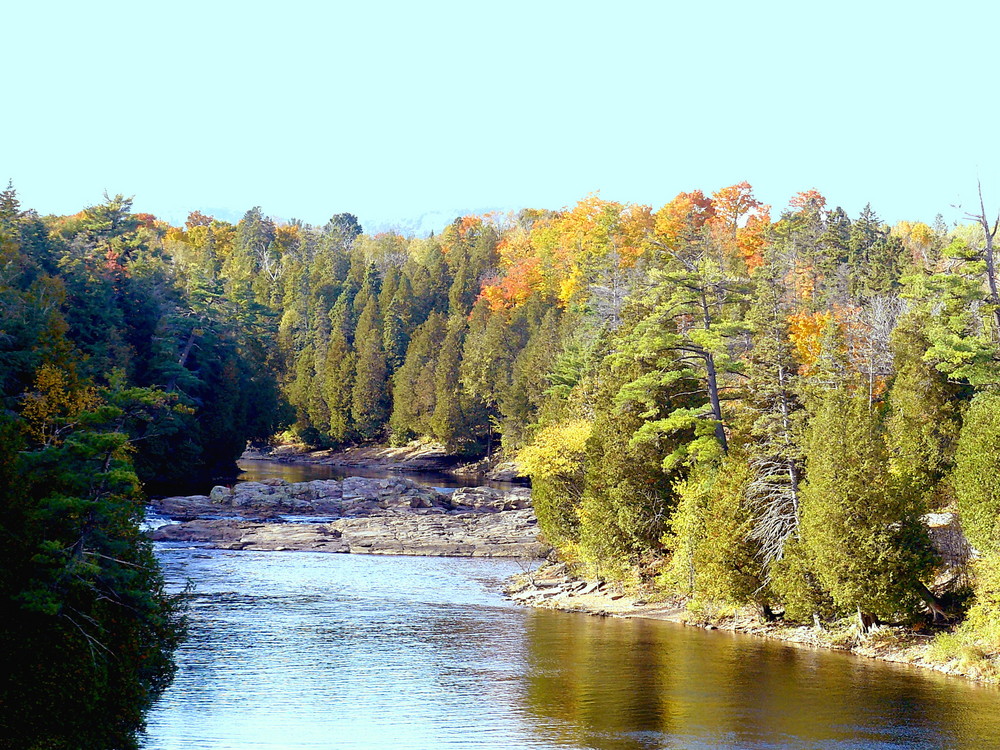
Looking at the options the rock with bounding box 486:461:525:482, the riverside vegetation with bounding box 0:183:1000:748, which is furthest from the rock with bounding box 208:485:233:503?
the rock with bounding box 486:461:525:482

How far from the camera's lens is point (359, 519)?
234 feet

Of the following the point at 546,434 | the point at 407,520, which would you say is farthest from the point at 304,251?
the point at 546,434

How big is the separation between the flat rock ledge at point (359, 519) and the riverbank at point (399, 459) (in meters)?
25.5

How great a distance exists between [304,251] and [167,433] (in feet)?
328

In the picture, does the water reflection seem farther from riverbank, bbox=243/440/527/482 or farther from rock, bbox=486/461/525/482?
riverbank, bbox=243/440/527/482

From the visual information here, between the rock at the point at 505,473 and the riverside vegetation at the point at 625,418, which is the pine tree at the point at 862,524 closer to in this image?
the riverside vegetation at the point at 625,418

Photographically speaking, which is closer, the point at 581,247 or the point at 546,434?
the point at 546,434

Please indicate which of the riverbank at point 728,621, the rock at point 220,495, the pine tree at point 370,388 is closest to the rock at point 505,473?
the pine tree at point 370,388

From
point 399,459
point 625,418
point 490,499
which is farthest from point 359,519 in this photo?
point 399,459

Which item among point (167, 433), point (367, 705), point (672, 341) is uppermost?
point (672, 341)

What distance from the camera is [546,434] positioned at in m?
58.0

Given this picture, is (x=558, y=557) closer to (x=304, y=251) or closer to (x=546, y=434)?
(x=546, y=434)

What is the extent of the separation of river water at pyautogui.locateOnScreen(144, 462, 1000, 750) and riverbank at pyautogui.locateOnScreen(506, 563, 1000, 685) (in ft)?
3.25

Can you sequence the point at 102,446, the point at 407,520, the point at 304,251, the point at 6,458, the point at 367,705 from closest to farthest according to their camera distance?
the point at 6,458 → the point at 102,446 → the point at 367,705 → the point at 407,520 → the point at 304,251
